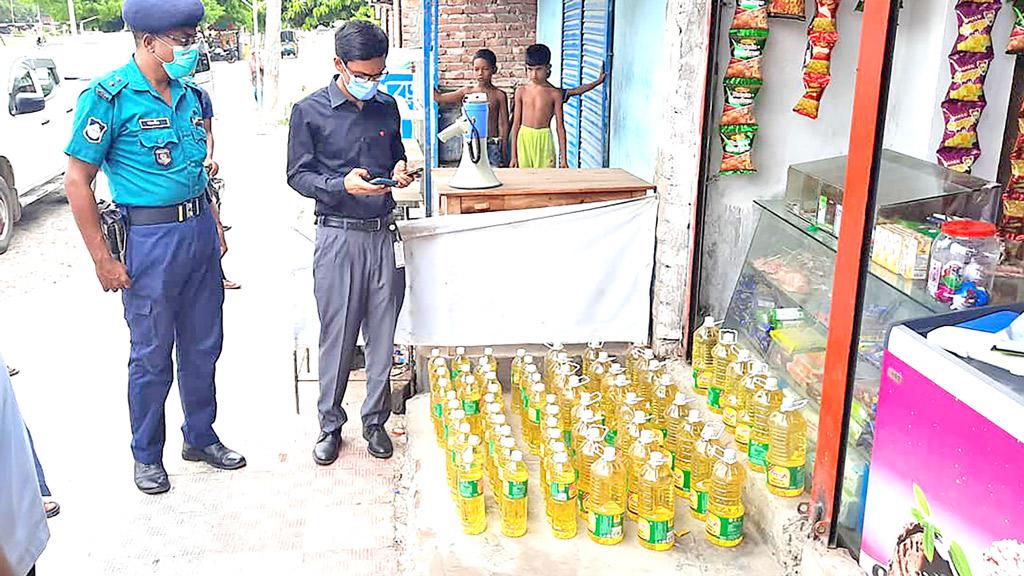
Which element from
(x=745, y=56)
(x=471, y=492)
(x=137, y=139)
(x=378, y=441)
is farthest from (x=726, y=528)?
(x=137, y=139)

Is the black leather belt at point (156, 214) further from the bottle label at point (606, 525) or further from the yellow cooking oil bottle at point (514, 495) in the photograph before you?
the bottle label at point (606, 525)

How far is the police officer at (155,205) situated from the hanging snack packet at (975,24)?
10.5 feet

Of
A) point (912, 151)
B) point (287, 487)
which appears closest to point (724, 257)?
point (912, 151)

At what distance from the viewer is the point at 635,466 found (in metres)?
3.36

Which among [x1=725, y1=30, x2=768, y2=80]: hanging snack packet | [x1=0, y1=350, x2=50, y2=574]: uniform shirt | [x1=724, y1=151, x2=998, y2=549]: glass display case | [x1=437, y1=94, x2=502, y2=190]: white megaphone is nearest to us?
[x1=0, y1=350, x2=50, y2=574]: uniform shirt

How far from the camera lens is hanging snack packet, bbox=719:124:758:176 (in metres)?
4.30

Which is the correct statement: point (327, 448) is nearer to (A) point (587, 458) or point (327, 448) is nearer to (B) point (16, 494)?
(A) point (587, 458)

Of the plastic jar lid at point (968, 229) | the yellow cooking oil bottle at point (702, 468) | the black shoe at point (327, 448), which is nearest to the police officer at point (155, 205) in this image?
the black shoe at point (327, 448)

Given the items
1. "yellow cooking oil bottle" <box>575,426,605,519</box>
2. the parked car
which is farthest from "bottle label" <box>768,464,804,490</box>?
the parked car

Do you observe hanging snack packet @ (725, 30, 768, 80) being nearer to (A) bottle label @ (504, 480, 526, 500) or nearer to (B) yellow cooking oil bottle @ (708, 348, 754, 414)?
(B) yellow cooking oil bottle @ (708, 348, 754, 414)

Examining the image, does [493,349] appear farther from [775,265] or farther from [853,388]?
[853,388]

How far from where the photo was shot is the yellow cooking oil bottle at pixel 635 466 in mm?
3305

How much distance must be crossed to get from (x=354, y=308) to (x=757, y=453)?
1892mm

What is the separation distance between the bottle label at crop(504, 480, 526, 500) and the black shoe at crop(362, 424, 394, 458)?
124 centimetres
